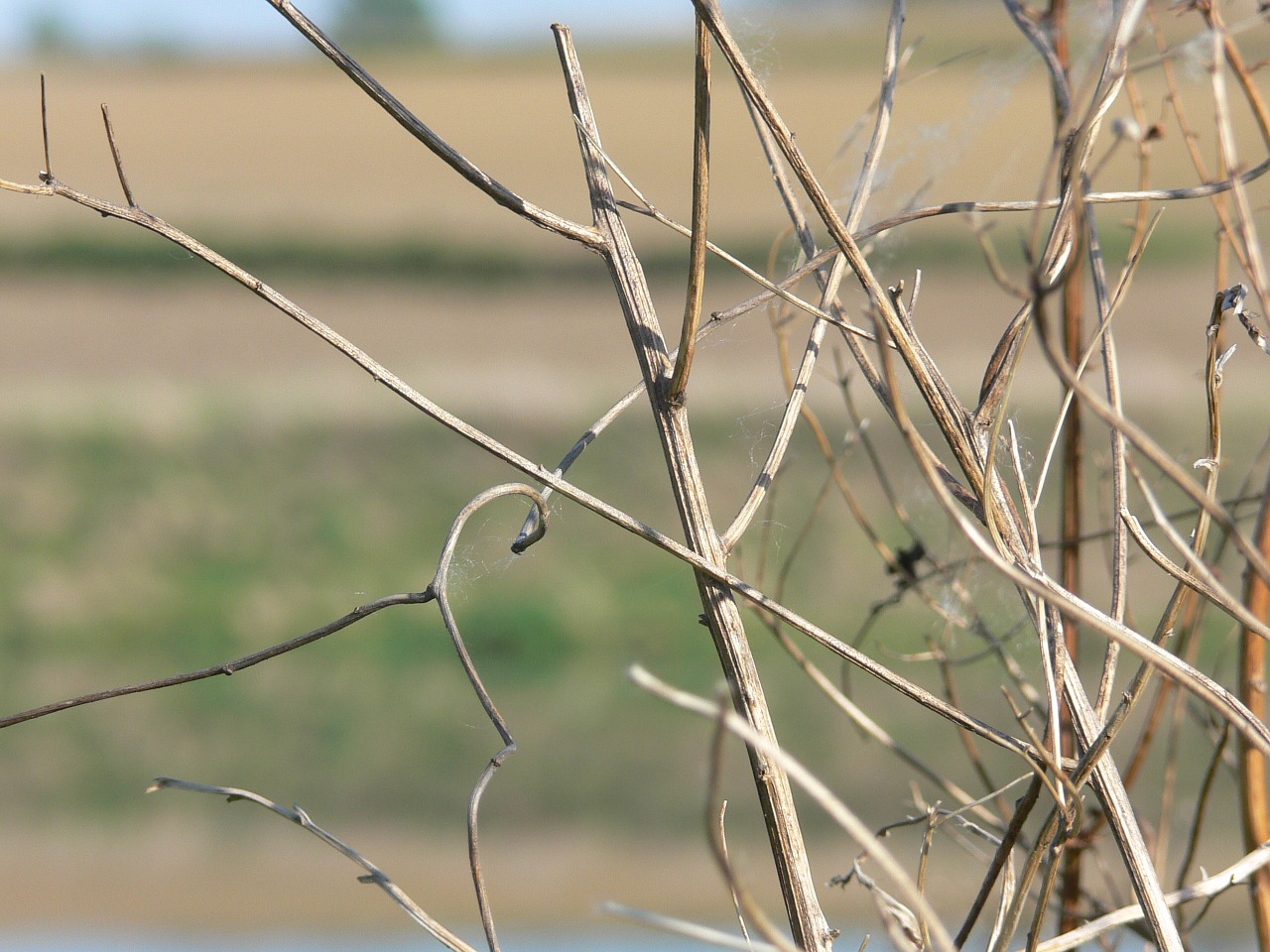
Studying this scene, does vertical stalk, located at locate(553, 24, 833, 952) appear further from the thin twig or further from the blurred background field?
the blurred background field

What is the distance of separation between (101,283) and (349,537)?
306cm

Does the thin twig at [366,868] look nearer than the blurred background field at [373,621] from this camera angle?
Yes

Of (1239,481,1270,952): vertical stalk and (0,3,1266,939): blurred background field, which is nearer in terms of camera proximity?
(1239,481,1270,952): vertical stalk

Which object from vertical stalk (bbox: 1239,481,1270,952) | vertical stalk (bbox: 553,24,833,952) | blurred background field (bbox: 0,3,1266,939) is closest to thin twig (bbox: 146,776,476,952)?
vertical stalk (bbox: 553,24,833,952)

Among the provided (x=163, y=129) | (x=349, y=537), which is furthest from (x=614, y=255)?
(x=163, y=129)

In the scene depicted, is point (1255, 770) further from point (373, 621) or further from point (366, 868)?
point (373, 621)

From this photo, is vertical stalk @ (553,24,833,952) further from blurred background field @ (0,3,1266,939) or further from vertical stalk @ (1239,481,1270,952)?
blurred background field @ (0,3,1266,939)

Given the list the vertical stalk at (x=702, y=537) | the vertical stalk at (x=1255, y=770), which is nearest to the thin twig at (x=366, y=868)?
the vertical stalk at (x=702, y=537)

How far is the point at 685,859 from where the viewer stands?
2.10 metres

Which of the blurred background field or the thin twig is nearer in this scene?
the thin twig

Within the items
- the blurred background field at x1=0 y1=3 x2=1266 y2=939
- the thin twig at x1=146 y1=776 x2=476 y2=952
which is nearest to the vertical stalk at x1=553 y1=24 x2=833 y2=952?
the thin twig at x1=146 y1=776 x2=476 y2=952

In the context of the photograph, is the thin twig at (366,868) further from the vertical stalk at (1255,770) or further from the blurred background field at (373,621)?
the blurred background field at (373,621)

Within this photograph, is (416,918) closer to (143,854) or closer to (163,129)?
(143,854)

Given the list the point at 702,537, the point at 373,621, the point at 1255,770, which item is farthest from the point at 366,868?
the point at 373,621
